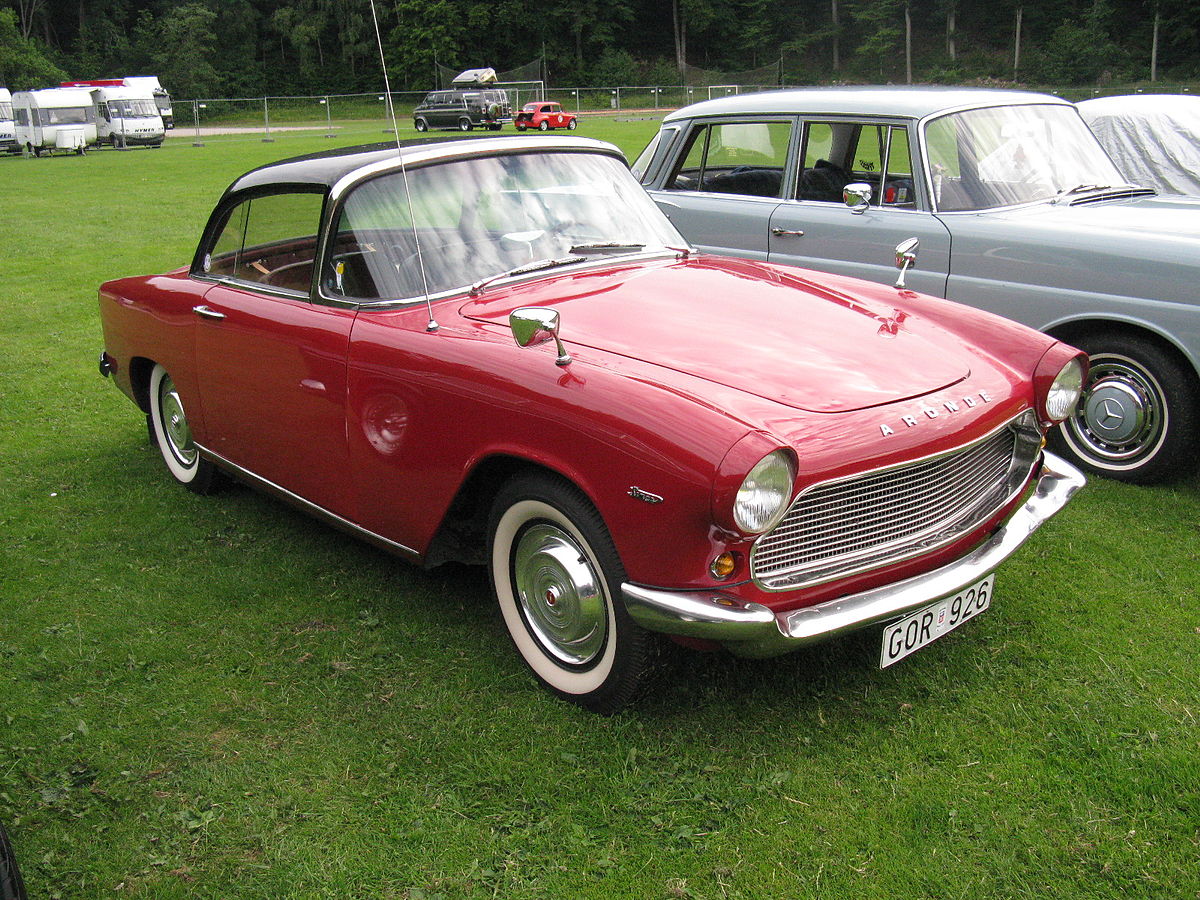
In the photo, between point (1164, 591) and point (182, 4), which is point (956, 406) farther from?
point (182, 4)

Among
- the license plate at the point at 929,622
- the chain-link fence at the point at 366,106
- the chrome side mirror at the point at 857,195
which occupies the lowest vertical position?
the license plate at the point at 929,622

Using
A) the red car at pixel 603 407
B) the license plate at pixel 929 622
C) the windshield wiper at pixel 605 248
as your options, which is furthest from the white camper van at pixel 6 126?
the license plate at pixel 929 622

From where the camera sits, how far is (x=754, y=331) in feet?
10.8

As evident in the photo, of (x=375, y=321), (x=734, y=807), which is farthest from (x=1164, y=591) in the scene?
(x=375, y=321)

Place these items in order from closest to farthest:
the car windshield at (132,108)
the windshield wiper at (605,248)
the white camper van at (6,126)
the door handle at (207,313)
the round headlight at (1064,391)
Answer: the round headlight at (1064,391) → the windshield wiper at (605,248) → the door handle at (207,313) → the white camper van at (6,126) → the car windshield at (132,108)

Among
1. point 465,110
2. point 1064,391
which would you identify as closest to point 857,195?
point 1064,391

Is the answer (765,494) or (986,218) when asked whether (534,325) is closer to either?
(765,494)

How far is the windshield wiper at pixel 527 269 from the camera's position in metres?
3.65

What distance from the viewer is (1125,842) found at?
8.36 feet

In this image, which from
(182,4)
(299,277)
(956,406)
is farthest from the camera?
(182,4)

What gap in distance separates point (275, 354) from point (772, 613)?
228 cm

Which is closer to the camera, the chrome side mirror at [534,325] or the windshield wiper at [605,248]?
the chrome side mirror at [534,325]

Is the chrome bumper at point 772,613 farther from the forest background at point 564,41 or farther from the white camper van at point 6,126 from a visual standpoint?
the forest background at point 564,41

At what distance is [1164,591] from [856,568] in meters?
1.77
